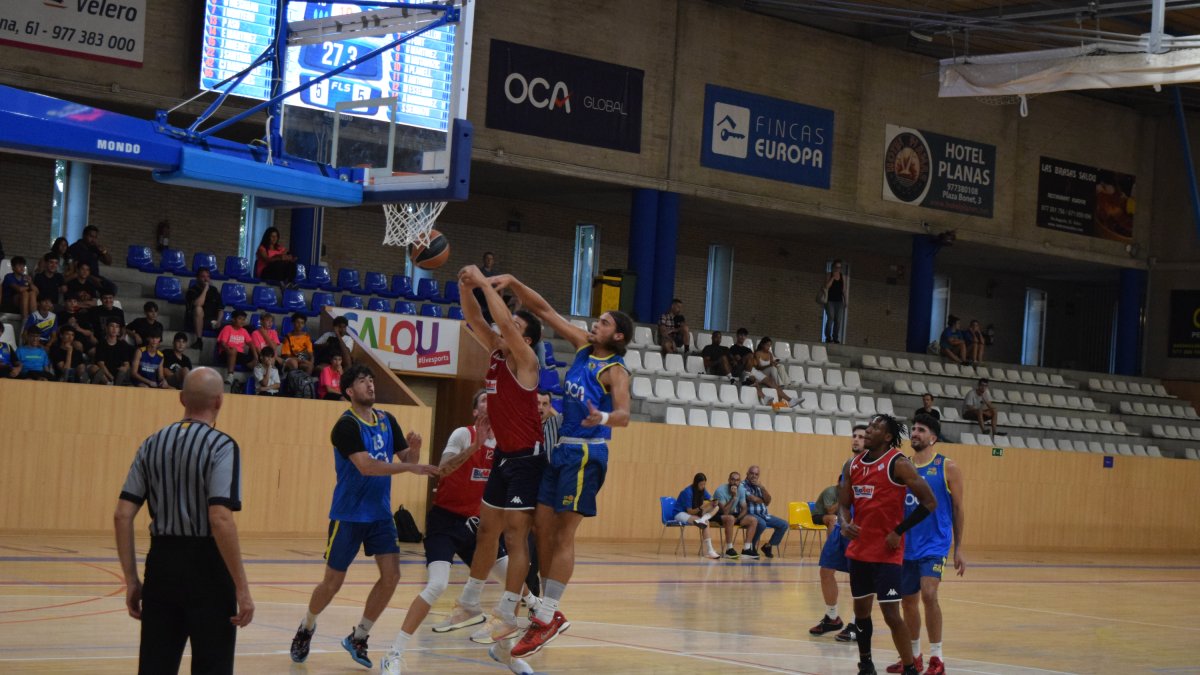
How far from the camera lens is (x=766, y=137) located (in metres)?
27.4

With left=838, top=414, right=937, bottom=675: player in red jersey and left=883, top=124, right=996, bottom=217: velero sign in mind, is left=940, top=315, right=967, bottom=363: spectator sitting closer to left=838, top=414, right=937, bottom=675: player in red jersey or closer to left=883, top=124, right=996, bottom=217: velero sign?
left=883, top=124, right=996, bottom=217: velero sign

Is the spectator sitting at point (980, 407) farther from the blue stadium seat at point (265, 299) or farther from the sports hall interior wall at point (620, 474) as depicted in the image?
the blue stadium seat at point (265, 299)

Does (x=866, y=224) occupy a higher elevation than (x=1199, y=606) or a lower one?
higher

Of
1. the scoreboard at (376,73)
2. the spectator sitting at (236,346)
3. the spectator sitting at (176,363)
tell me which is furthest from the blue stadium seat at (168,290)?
the scoreboard at (376,73)

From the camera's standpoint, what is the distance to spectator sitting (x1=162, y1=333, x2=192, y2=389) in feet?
54.6

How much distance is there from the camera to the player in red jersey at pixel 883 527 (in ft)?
28.3

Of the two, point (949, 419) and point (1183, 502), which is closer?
point (949, 419)

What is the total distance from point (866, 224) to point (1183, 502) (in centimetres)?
870

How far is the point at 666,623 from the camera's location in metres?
11.4

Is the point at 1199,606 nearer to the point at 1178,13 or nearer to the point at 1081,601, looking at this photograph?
the point at 1081,601

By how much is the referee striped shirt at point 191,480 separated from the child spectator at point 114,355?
11.7m

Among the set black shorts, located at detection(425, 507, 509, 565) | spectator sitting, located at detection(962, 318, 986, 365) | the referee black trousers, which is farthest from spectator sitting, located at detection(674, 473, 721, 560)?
the referee black trousers

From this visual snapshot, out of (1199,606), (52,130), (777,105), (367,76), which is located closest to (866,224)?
(777,105)

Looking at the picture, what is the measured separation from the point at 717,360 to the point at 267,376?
9.49 metres
